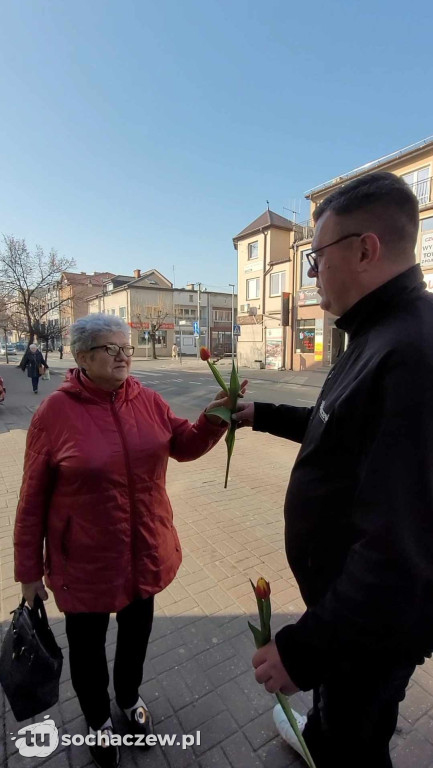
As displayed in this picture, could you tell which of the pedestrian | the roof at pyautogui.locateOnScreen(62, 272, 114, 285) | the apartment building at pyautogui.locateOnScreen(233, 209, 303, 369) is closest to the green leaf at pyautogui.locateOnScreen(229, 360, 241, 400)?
the pedestrian

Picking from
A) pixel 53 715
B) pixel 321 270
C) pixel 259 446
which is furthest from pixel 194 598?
pixel 259 446

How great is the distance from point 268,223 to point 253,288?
A: 4696 millimetres

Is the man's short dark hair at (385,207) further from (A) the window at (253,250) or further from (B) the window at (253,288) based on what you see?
(A) the window at (253,250)

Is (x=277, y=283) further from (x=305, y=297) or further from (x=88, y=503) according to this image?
(x=88, y=503)

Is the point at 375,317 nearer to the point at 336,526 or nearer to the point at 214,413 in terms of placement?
the point at 336,526

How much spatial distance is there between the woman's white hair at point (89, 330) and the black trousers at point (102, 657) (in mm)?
1238

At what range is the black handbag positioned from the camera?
1.58 meters

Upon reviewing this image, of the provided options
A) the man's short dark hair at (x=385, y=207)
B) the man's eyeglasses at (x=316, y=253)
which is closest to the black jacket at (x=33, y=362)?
the man's eyeglasses at (x=316, y=253)

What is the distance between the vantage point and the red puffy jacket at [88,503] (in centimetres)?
170

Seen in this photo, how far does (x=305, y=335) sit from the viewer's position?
25562mm

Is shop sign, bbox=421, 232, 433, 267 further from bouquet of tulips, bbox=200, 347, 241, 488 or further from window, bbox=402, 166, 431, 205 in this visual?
bouquet of tulips, bbox=200, 347, 241, 488

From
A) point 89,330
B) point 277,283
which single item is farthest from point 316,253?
point 277,283

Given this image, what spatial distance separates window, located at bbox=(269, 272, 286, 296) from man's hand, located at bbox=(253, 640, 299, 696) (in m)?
27.5

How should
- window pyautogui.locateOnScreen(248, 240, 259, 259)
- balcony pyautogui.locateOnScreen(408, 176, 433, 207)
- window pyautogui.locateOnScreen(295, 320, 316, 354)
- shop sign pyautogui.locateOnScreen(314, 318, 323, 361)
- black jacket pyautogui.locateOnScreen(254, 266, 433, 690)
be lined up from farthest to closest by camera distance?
window pyautogui.locateOnScreen(248, 240, 259, 259) < window pyautogui.locateOnScreen(295, 320, 316, 354) < shop sign pyautogui.locateOnScreen(314, 318, 323, 361) < balcony pyautogui.locateOnScreen(408, 176, 433, 207) < black jacket pyautogui.locateOnScreen(254, 266, 433, 690)
